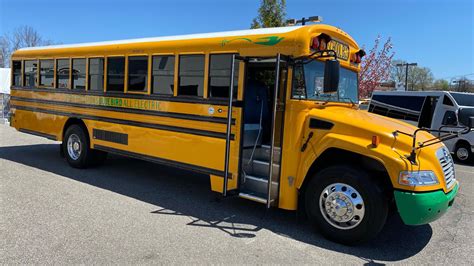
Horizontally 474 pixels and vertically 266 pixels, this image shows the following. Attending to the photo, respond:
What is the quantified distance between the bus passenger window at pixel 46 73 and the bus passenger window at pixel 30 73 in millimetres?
248

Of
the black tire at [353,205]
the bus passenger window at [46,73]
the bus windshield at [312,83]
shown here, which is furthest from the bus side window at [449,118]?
the bus passenger window at [46,73]

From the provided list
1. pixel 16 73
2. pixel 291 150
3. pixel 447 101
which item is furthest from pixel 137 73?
pixel 447 101

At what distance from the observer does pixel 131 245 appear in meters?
4.14

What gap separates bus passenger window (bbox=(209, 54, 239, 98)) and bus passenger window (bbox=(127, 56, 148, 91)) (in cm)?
144

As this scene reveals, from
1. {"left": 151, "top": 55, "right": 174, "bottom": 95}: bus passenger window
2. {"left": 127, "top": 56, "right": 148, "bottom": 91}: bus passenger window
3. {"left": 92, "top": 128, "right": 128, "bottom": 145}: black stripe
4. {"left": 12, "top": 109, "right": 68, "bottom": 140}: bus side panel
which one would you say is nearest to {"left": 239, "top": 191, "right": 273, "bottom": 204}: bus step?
{"left": 151, "top": 55, "right": 174, "bottom": 95}: bus passenger window

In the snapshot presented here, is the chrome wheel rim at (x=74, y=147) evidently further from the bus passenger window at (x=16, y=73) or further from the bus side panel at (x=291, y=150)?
the bus side panel at (x=291, y=150)

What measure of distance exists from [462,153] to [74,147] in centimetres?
1073

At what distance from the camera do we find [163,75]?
6.01 meters

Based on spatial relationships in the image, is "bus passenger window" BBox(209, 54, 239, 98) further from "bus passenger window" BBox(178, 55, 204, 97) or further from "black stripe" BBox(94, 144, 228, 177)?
"black stripe" BBox(94, 144, 228, 177)

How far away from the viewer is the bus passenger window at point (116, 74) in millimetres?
6648

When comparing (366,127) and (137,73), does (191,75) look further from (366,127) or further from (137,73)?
(366,127)

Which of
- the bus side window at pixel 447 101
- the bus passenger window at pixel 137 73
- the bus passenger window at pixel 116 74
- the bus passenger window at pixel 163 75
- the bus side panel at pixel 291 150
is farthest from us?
the bus side window at pixel 447 101

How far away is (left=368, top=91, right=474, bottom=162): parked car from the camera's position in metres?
11.5

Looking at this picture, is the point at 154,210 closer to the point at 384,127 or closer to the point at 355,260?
the point at 355,260
